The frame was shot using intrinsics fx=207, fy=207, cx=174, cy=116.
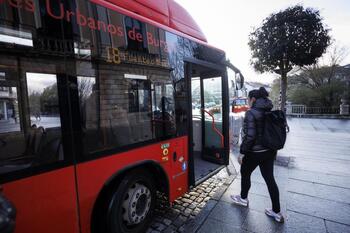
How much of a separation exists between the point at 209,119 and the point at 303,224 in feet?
8.91

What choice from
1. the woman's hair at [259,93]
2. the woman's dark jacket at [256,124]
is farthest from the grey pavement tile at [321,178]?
the woman's hair at [259,93]

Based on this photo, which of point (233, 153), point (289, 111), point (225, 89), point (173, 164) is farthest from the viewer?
point (289, 111)

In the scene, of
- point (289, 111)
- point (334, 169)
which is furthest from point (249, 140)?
point (289, 111)

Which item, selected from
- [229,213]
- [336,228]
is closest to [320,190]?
[336,228]

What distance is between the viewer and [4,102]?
1.58m

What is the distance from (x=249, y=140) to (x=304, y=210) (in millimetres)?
1600

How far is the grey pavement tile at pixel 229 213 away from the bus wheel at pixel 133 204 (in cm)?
105

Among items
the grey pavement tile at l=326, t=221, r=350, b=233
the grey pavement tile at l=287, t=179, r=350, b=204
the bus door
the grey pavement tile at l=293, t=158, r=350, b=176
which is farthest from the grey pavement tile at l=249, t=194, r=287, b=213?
the grey pavement tile at l=293, t=158, r=350, b=176

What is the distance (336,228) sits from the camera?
2.80 metres

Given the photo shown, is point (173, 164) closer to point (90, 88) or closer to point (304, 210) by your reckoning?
point (90, 88)

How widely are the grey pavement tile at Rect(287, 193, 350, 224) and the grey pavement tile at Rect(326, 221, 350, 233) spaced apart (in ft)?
0.36

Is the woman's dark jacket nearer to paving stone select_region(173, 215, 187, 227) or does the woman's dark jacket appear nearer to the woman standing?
the woman standing

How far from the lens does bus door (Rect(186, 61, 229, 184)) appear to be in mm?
4328

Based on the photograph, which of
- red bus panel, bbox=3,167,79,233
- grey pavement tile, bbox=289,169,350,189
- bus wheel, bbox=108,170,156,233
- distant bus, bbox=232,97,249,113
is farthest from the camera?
distant bus, bbox=232,97,249,113
